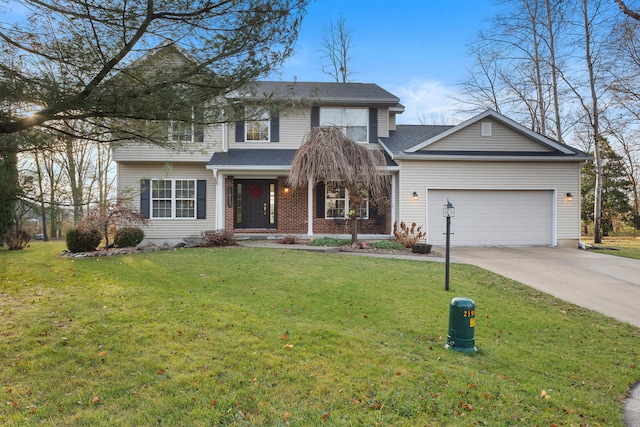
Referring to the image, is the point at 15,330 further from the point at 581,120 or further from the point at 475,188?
the point at 581,120

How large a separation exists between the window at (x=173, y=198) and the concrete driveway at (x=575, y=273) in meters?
9.63

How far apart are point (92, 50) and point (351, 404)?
172 inches

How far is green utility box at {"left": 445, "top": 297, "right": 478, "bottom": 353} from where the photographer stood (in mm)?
4516

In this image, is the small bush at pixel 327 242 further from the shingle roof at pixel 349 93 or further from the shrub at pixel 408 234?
the shingle roof at pixel 349 93

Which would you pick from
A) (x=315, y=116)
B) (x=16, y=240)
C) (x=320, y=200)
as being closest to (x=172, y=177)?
(x=16, y=240)

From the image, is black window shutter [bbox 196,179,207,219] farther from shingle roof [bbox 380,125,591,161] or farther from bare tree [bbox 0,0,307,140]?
bare tree [bbox 0,0,307,140]

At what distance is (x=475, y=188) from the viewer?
1377cm

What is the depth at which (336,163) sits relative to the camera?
1147 cm

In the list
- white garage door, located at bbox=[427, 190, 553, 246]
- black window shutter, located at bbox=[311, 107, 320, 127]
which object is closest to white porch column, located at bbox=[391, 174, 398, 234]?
white garage door, located at bbox=[427, 190, 553, 246]

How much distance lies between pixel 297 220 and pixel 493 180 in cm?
730

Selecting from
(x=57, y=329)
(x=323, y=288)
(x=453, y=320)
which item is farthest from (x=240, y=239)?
(x=453, y=320)

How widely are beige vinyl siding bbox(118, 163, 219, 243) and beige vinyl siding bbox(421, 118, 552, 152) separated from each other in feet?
29.8

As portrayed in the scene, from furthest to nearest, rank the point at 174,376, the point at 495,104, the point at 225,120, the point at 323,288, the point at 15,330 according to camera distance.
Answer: the point at 495,104 < the point at 323,288 < the point at 225,120 < the point at 15,330 < the point at 174,376

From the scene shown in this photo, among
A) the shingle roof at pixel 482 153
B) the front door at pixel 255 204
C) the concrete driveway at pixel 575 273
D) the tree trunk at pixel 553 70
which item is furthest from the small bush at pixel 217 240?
the tree trunk at pixel 553 70
